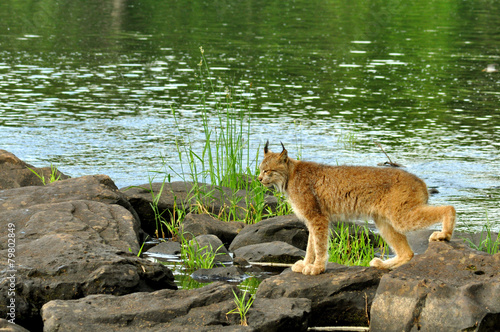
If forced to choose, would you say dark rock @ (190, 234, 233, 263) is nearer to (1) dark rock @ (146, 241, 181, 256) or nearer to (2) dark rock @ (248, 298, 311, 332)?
(1) dark rock @ (146, 241, 181, 256)

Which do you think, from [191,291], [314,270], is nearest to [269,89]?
[314,270]

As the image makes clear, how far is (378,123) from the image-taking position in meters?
18.9

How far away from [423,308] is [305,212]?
1.69 m

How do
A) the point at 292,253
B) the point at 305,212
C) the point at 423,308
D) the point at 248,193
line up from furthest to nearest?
the point at 248,193 < the point at 292,253 < the point at 305,212 < the point at 423,308

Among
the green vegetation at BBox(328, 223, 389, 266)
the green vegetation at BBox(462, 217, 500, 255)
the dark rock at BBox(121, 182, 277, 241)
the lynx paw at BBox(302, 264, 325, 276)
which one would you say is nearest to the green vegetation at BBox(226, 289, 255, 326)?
the lynx paw at BBox(302, 264, 325, 276)

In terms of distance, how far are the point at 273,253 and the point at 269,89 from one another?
45.5ft

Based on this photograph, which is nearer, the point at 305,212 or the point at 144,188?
the point at 305,212

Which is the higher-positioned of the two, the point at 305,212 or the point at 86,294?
the point at 305,212

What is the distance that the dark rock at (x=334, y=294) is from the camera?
7230 mm

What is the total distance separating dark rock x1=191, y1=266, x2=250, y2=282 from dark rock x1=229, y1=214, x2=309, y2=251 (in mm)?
1108

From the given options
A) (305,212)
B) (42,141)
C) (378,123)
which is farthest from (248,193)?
(378,123)

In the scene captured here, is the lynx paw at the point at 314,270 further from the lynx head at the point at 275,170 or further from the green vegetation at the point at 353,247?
the green vegetation at the point at 353,247

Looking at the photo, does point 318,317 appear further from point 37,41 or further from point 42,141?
point 37,41

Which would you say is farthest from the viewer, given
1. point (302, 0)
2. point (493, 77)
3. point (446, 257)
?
point (302, 0)
